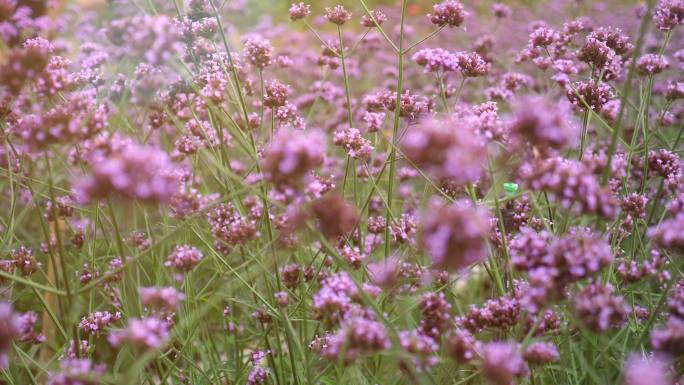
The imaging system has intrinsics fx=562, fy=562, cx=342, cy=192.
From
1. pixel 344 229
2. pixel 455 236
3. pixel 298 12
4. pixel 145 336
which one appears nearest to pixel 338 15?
pixel 298 12

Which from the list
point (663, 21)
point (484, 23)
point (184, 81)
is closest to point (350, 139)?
point (184, 81)

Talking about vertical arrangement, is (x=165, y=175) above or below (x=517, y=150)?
above

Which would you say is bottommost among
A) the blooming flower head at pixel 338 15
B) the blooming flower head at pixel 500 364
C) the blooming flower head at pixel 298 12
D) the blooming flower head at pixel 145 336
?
the blooming flower head at pixel 500 364

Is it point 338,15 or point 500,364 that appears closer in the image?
point 500,364

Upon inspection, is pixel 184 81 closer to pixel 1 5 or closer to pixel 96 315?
pixel 1 5

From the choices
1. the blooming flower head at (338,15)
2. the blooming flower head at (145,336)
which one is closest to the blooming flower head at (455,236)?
the blooming flower head at (145,336)

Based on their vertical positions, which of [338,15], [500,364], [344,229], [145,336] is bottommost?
[500,364]

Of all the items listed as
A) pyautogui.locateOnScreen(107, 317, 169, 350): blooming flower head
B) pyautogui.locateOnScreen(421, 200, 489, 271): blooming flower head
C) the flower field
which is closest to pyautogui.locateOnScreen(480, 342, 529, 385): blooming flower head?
the flower field

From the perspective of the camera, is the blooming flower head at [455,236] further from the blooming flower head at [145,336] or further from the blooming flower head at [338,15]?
the blooming flower head at [338,15]

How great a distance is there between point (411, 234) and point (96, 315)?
3.77 feet

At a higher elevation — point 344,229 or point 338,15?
point 338,15

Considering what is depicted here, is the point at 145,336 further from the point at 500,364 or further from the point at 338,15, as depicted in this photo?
the point at 338,15

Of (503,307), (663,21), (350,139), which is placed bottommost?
(503,307)

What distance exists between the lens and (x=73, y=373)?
1.25m
